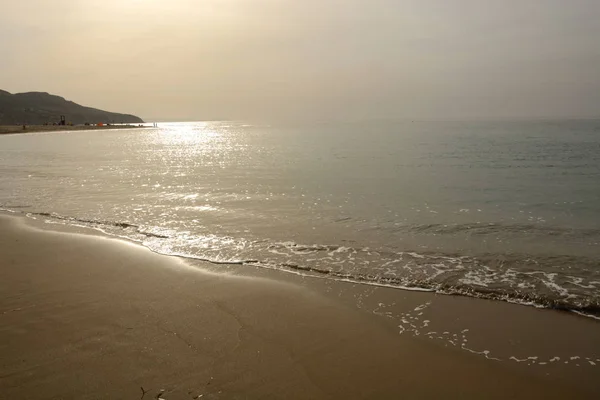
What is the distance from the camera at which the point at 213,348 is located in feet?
19.5

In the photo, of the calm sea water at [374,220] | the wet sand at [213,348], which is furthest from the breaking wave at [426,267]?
the wet sand at [213,348]

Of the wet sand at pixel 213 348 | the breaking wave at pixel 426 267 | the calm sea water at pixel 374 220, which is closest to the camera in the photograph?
the wet sand at pixel 213 348

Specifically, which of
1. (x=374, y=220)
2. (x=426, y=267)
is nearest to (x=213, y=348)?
(x=426, y=267)

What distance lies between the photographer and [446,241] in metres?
12.2

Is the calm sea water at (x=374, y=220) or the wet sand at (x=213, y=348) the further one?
the calm sea water at (x=374, y=220)

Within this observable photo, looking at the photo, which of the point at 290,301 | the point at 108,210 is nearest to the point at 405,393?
the point at 290,301

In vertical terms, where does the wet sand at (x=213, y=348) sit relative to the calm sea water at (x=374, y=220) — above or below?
below

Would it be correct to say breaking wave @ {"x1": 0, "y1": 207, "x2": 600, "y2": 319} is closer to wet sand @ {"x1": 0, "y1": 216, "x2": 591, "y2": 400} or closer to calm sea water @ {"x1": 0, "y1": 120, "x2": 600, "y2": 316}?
calm sea water @ {"x1": 0, "y1": 120, "x2": 600, "y2": 316}

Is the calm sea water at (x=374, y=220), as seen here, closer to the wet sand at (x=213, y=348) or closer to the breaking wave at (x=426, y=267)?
the breaking wave at (x=426, y=267)

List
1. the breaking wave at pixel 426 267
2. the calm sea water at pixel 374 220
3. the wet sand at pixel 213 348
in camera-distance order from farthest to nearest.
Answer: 1. the calm sea water at pixel 374 220
2. the breaking wave at pixel 426 267
3. the wet sand at pixel 213 348

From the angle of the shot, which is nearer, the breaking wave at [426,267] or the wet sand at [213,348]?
the wet sand at [213,348]

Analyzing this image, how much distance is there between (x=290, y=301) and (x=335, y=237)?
506 centimetres

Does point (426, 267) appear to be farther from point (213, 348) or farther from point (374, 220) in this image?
point (213, 348)

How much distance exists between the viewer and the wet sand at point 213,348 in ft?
16.8
